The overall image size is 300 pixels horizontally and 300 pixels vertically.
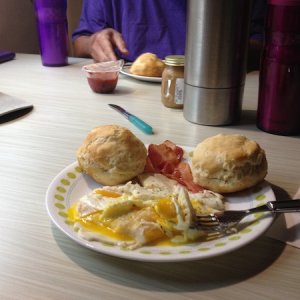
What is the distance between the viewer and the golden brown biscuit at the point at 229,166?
24.1 inches

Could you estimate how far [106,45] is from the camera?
1.63 metres

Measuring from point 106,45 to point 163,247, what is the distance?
49.9 inches

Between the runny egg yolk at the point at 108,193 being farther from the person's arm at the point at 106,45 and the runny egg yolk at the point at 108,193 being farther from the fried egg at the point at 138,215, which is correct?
the person's arm at the point at 106,45

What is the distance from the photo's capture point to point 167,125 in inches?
38.6

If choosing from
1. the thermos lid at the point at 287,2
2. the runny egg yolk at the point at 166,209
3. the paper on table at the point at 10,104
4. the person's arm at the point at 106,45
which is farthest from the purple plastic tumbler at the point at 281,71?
the person's arm at the point at 106,45

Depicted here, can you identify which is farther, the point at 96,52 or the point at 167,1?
the point at 167,1

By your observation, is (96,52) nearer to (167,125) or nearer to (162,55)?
(162,55)

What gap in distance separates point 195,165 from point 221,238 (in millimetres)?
160

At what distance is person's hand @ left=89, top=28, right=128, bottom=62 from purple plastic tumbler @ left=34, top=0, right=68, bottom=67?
0.46 ft

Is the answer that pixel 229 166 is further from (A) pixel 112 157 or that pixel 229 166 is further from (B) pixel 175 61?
(B) pixel 175 61

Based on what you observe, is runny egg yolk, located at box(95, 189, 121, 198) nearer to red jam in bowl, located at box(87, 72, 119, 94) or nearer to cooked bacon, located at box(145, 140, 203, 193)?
cooked bacon, located at box(145, 140, 203, 193)

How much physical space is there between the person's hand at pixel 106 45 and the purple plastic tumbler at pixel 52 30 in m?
0.14


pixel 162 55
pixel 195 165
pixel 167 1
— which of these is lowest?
pixel 162 55

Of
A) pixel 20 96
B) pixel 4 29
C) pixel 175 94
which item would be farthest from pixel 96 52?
pixel 4 29
